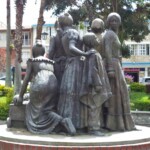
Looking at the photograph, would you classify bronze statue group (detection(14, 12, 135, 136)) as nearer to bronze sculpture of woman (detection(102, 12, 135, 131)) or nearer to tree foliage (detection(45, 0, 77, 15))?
bronze sculpture of woman (detection(102, 12, 135, 131))

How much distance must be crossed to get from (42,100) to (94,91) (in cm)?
90

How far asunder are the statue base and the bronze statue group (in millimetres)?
296

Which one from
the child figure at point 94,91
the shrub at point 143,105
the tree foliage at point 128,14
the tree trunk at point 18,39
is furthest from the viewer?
the tree foliage at point 128,14

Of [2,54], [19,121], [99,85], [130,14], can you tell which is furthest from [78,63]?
[2,54]

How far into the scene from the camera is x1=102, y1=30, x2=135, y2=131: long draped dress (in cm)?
727

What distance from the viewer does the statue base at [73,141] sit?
5.91 meters

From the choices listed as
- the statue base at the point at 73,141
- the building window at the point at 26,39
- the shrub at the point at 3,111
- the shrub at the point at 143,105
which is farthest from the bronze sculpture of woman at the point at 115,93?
the building window at the point at 26,39

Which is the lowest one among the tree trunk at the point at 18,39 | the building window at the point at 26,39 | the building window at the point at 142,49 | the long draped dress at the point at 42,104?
the long draped dress at the point at 42,104

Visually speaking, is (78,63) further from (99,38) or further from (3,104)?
(3,104)

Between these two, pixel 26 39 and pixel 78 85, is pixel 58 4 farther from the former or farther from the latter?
pixel 26 39

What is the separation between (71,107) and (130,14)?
67.1ft

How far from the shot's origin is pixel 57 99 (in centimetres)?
720

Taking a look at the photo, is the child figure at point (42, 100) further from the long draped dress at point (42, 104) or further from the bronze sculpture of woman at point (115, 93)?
the bronze sculpture of woman at point (115, 93)

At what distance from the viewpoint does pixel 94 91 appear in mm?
6781
